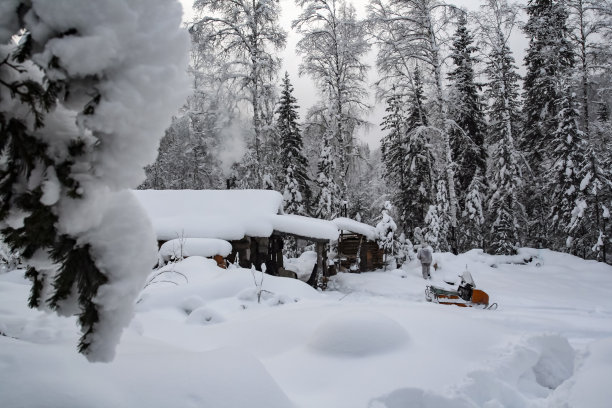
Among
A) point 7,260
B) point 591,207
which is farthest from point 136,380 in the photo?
point 591,207

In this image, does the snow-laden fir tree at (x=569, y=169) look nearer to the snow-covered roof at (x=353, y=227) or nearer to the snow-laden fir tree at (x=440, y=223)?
the snow-laden fir tree at (x=440, y=223)

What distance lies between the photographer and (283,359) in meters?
3.05

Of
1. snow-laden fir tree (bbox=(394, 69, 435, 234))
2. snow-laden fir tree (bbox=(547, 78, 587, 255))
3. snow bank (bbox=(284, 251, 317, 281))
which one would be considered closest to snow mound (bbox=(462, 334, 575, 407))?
snow bank (bbox=(284, 251, 317, 281))

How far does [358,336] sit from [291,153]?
2048cm

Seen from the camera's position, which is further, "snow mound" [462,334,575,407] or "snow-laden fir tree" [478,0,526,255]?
"snow-laden fir tree" [478,0,526,255]

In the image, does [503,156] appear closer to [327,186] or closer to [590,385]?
[327,186]

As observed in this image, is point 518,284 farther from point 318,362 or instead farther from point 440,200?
point 318,362

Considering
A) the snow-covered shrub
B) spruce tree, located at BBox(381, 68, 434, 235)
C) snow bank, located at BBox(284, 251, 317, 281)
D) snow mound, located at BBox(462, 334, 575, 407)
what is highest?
spruce tree, located at BBox(381, 68, 434, 235)

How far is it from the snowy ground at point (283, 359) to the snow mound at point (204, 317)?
0.5 inches

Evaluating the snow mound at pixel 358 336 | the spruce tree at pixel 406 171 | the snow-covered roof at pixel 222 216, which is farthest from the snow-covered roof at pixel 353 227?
the snow mound at pixel 358 336

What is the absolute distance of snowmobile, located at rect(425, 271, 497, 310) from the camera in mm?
8352

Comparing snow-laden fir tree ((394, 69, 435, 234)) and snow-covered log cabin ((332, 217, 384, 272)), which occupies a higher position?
snow-laden fir tree ((394, 69, 435, 234))

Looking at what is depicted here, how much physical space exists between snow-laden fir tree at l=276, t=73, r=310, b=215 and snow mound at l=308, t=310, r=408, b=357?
18.9 meters

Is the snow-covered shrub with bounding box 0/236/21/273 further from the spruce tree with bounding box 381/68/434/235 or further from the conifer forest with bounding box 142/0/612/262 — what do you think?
the spruce tree with bounding box 381/68/434/235
